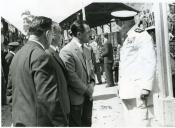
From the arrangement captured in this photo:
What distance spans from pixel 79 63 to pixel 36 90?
1.10 m

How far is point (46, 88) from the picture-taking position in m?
2.23

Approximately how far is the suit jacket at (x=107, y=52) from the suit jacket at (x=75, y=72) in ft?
10.3

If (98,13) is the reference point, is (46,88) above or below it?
below

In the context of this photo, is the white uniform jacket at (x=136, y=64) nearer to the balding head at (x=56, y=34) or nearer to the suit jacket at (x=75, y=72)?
the suit jacket at (x=75, y=72)

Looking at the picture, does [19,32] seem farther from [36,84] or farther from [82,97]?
[36,84]

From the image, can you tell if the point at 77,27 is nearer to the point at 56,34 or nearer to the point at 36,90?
the point at 56,34

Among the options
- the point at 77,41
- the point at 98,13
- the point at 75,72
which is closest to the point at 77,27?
the point at 77,41

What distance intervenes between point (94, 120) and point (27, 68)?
2.74 meters

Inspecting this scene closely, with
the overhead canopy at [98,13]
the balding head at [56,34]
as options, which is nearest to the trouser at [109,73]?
the overhead canopy at [98,13]

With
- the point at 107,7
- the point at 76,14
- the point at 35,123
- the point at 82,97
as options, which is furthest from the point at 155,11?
the point at 35,123

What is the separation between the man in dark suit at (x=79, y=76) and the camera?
3.24 meters

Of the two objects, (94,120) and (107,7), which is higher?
(107,7)

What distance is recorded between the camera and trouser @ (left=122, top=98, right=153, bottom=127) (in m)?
3.44

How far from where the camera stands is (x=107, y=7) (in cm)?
441
